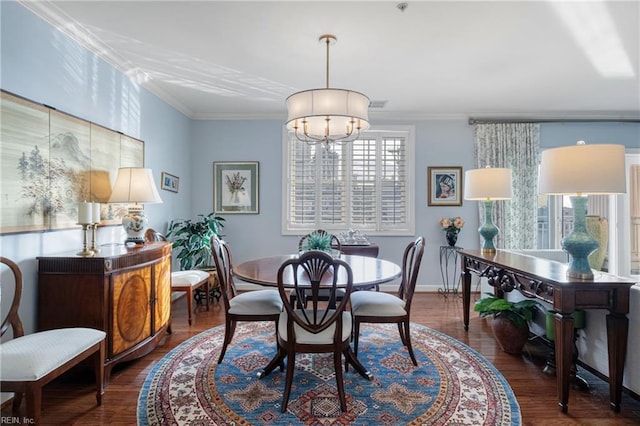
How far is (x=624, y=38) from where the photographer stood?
266 centimetres

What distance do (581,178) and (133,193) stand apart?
3269 mm

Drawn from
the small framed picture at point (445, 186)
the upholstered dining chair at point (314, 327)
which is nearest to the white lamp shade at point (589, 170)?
the upholstered dining chair at point (314, 327)

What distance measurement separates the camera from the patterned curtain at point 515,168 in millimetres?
4566

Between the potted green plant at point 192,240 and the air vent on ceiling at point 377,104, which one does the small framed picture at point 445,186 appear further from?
the potted green plant at point 192,240

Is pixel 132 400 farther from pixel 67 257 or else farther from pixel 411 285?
pixel 411 285

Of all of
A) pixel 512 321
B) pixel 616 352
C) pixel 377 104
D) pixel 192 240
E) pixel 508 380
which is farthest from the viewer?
pixel 377 104

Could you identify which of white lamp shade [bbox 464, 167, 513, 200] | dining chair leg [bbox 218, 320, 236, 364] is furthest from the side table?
dining chair leg [bbox 218, 320, 236, 364]

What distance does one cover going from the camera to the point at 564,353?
193 cm

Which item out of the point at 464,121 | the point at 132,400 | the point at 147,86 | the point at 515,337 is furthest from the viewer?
the point at 464,121

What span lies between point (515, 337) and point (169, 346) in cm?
293

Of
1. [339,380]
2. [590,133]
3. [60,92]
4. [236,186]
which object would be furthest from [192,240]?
[590,133]

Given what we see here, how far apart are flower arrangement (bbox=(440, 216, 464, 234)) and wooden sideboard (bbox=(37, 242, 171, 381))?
12.4 feet

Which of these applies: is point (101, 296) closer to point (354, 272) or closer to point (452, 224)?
point (354, 272)

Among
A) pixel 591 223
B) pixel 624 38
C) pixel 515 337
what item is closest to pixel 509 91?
pixel 624 38
